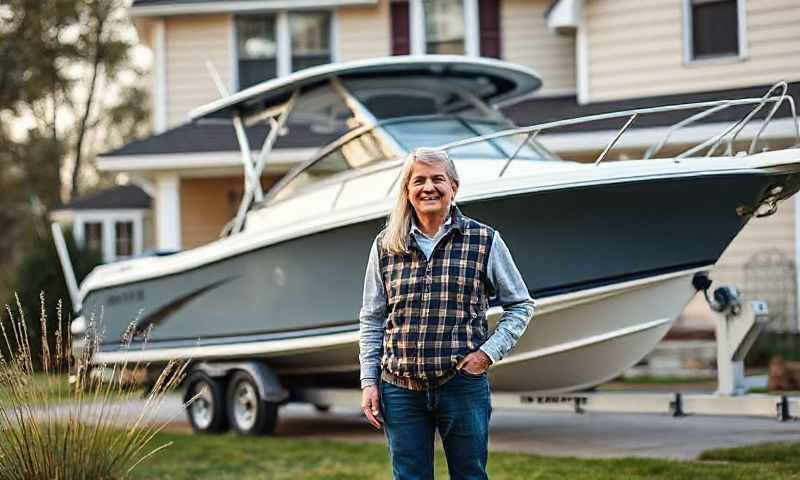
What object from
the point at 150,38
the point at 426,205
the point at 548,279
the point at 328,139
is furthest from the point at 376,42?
the point at 426,205

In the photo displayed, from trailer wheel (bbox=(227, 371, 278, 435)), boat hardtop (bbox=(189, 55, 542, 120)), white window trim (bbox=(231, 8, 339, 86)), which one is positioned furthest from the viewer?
white window trim (bbox=(231, 8, 339, 86))

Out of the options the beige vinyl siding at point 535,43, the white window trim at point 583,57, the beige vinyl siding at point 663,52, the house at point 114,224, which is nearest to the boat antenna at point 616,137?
the beige vinyl siding at point 663,52

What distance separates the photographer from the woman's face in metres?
5.28

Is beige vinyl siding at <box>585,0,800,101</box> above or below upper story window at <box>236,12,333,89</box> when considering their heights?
below

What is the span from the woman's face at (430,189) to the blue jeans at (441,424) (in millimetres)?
690

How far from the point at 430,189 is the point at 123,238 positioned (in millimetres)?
20654

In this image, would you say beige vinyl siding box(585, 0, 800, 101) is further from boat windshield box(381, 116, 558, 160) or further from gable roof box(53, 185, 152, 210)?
gable roof box(53, 185, 152, 210)

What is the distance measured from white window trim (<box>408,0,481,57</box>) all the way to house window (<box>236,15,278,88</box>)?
233cm

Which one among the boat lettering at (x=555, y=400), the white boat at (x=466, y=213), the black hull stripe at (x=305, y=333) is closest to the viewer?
the white boat at (x=466, y=213)

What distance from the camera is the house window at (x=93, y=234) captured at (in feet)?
82.0

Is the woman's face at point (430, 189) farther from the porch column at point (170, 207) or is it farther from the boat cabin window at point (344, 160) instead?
the porch column at point (170, 207)

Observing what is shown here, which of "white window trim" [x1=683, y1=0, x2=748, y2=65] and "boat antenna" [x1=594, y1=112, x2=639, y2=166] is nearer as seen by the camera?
"boat antenna" [x1=594, y1=112, x2=639, y2=166]

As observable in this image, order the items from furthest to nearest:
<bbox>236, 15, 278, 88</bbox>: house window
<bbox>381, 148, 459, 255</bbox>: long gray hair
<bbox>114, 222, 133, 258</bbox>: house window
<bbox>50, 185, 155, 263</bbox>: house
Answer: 1. <bbox>114, 222, 133, 258</bbox>: house window
2. <bbox>50, 185, 155, 263</bbox>: house
3. <bbox>236, 15, 278, 88</bbox>: house window
4. <bbox>381, 148, 459, 255</bbox>: long gray hair

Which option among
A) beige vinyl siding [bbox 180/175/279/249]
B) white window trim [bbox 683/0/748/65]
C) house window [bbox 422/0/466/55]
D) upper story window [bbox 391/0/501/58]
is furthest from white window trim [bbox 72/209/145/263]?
white window trim [bbox 683/0/748/65]
